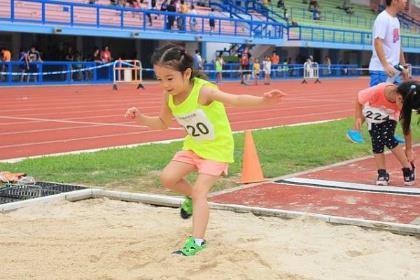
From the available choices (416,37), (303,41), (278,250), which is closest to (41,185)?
(278,250)

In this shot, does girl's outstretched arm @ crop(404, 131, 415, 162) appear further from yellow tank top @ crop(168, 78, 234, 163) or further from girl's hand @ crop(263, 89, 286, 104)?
girl's hand @ crop(263, 89, 286, 104)

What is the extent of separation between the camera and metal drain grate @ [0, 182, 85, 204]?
6.91 meters

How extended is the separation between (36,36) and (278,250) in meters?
32.5

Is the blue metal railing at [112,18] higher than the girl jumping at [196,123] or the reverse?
higher

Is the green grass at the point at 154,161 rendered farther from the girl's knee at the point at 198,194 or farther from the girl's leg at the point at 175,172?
the girl's knee at the point at 198,194

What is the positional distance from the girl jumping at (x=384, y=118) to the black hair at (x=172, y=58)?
9.42 ft

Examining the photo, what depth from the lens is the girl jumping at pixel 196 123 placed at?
486 cm

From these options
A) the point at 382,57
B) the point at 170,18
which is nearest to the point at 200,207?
the point at 382,57

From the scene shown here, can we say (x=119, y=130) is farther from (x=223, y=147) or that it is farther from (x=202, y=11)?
(x=202, y=11)

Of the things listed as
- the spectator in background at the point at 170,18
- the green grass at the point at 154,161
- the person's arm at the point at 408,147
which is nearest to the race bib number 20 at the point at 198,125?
the green grass at the point at 154,161

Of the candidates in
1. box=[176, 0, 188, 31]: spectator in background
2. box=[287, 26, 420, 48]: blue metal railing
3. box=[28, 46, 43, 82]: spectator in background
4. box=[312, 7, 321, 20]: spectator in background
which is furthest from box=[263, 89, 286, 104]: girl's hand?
box=[312, 7, 321, 20]: spectator in background

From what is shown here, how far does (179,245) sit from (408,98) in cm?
305

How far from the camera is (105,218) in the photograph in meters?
6.11

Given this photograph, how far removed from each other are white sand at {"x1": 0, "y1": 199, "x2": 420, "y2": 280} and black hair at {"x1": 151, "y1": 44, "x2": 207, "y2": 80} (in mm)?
1356
